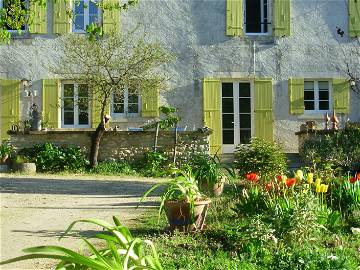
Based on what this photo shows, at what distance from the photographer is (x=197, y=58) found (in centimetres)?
1493

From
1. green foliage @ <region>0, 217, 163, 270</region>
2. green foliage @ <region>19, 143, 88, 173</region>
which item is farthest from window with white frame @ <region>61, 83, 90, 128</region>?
green foliage @ <region>0, 217, 163, 270</region>

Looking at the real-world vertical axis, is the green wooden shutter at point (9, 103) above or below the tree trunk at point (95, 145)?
above

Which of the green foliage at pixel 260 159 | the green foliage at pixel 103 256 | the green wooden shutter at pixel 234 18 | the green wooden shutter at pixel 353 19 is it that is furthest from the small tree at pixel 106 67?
the green foliage at pixel 103 256

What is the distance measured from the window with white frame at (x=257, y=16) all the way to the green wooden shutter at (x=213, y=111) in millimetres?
2171

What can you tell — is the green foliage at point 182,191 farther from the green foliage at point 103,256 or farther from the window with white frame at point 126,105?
the window with white frame at point 126,105

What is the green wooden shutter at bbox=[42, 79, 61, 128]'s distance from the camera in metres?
14.6

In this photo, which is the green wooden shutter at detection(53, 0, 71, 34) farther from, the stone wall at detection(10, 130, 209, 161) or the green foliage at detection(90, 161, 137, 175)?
the green foliage at detection(90, 161, 137, 175)

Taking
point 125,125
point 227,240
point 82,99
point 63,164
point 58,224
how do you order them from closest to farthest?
point 227,240
point 58,224
point 63,164
point 82,99
point 125,125

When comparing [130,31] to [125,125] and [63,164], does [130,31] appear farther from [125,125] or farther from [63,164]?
[63,164]

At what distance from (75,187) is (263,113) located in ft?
22.5

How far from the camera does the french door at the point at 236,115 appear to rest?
1492 centimetres

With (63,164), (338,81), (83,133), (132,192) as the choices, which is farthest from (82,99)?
(338,81)

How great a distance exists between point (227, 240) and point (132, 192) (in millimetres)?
4859

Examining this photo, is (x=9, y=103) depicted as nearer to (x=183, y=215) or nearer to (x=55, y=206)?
(x=55, y=206)
